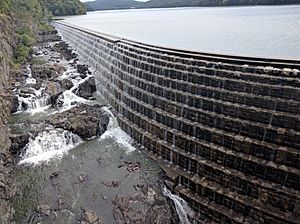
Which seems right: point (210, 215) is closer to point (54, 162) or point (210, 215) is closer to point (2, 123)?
point (54, 162)

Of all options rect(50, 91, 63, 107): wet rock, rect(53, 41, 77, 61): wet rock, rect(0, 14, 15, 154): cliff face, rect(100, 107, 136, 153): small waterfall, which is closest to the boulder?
rect(0, 14, 15, 154): cliff face

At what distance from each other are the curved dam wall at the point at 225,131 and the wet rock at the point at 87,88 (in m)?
14.8

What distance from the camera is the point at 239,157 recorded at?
20797 mm

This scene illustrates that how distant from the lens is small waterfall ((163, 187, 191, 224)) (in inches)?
865

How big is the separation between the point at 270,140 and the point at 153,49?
1796 cm

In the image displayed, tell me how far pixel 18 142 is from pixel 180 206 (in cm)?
1669

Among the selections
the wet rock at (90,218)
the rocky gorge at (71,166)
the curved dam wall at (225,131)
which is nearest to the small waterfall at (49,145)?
the rocky gorge at (71,166)

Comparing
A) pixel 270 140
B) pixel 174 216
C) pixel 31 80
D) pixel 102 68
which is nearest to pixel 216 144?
pixel 270 140

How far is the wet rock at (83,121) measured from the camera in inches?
1264

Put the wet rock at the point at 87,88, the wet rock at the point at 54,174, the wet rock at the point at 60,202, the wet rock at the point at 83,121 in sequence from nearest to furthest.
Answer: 1. the wet rock at the point at 60,202
2. the wet rock at the point at 54,174
3. the wet rock at the point at 83,121
4. the wet rock at the point at 87,88

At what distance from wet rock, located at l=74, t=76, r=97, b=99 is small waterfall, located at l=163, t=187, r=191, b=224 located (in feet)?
78.6

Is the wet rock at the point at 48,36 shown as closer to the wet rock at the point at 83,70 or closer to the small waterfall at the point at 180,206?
the wet rock at the point at 83,70

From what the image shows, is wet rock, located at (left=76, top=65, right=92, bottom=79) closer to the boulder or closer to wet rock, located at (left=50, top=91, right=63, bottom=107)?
the boulder

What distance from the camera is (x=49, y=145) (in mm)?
30469
